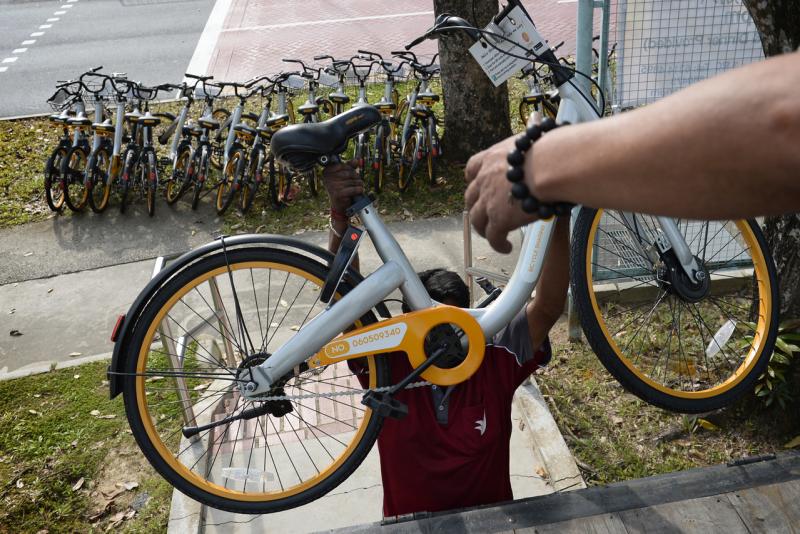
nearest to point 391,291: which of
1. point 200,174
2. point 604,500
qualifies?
point 604,500

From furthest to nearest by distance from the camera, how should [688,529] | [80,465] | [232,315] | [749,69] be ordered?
[232,315] < [80,465] < [688,529] < [749,69]

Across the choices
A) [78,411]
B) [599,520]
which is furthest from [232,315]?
[599,520]

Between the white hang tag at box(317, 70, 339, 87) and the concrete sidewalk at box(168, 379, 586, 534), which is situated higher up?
the white hang tag at box(317, 70, 339, 87)

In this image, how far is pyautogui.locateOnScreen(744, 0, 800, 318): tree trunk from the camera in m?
2.88

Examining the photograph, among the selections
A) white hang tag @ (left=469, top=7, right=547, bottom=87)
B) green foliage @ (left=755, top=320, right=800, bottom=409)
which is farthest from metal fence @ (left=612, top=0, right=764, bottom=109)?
white hang tag @ (left=469, top=7, right=547, bottom=87)

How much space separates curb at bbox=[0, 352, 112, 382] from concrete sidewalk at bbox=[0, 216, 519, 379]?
15mm

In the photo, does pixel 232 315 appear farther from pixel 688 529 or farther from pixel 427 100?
pixel 688 529

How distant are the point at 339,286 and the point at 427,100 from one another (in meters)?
5.77

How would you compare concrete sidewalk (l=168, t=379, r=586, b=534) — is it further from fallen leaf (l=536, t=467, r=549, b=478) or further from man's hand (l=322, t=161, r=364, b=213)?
man's hand (l=322, t=161, r=364, b=213)

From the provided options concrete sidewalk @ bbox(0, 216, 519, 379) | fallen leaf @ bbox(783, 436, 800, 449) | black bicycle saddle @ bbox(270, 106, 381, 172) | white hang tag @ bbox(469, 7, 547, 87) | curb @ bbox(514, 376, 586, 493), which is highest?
white hang tag @ bbox(469, 7, 547, 87)

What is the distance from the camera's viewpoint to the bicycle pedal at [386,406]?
2.28m

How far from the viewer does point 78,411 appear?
4.83 meters

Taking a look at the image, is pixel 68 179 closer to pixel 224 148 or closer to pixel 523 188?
pixel 224 148

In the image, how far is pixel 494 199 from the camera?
53.7 inches
